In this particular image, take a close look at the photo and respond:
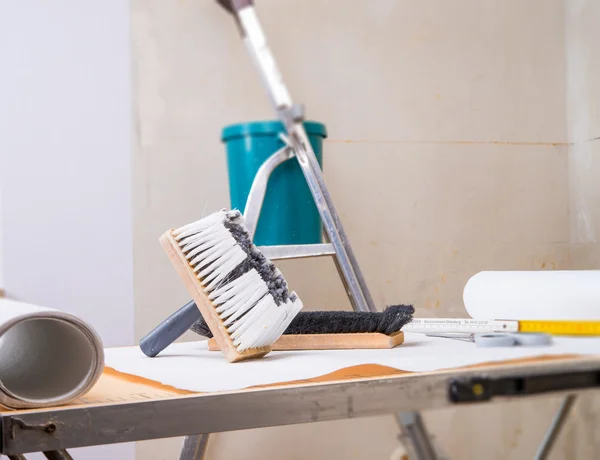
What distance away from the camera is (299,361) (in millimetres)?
719

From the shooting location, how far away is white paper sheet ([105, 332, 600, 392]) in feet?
2.02

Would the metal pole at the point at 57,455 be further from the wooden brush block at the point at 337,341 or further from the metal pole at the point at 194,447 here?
the metal pole at the point at 194,447

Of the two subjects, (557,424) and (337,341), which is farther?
(557,424)

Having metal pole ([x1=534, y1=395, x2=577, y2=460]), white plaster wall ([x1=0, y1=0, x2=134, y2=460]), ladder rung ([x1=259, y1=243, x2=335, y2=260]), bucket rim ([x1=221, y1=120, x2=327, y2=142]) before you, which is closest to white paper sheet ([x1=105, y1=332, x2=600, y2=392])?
metal pole ([x1=534, y1=395, x2=577, y2=460])

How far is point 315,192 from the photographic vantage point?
4.41 feet

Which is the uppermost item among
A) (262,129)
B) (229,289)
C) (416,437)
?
(262,129)

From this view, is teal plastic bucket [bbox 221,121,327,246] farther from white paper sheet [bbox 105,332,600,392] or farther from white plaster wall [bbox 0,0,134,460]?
white paper sheet [bbox 105,332,600,392]

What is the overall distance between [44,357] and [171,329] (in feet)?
0.63

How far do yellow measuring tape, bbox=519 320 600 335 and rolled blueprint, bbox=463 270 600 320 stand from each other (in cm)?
3

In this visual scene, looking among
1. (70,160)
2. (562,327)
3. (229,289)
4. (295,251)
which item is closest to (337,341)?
(229,289)

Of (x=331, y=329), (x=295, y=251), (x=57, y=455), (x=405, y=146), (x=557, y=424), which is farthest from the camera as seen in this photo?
(x=405, y=146)

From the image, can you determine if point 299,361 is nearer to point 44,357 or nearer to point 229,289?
point 229,289

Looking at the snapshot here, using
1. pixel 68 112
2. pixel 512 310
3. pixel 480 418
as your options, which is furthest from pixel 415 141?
pixel 512 310

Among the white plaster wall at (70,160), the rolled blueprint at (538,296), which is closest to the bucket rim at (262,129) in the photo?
the white plaster wall at (70,160)
